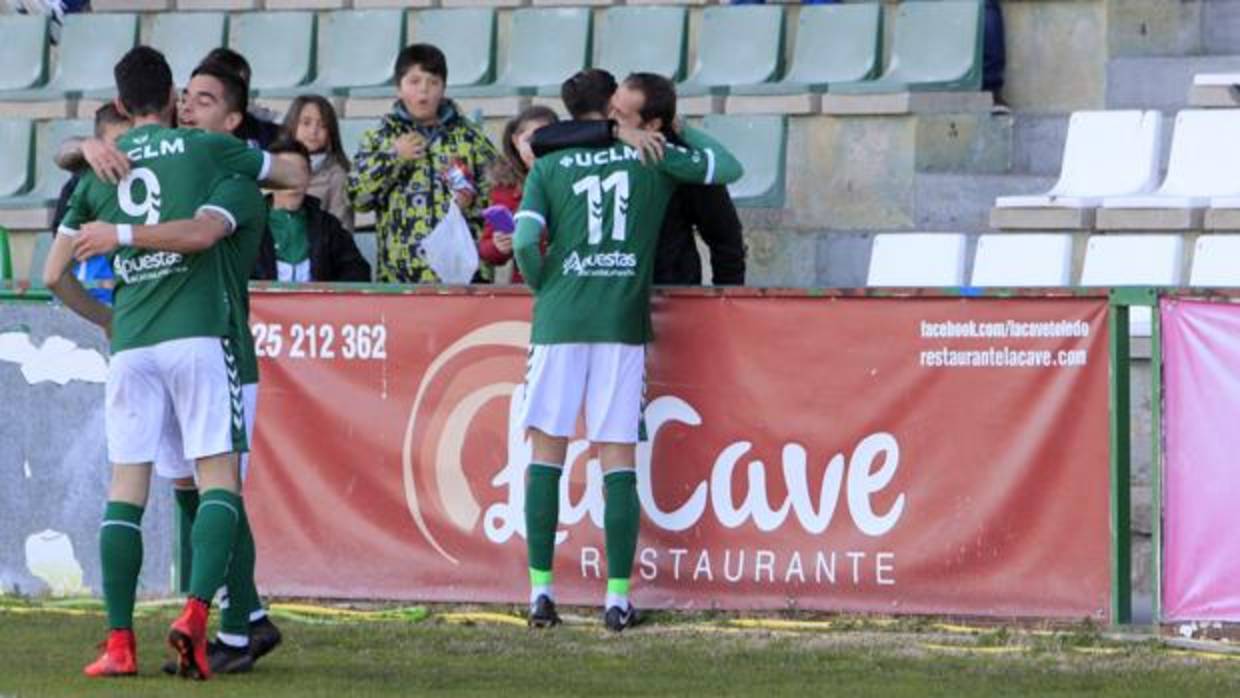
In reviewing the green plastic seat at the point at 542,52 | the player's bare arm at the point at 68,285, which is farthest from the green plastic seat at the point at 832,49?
the player's bare arm at the point at 68,285

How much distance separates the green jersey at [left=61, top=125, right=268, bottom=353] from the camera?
10.0 metres

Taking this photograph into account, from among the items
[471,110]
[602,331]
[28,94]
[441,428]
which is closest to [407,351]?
[441,428]

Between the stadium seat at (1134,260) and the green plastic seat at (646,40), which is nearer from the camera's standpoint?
the stadium seat at (1134,260)

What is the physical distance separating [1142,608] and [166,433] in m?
3.87

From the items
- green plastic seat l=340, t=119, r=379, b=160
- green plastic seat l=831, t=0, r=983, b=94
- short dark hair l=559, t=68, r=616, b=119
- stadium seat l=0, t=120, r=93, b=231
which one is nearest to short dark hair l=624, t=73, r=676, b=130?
short dark hair l=559, t=68, r=616, b=119

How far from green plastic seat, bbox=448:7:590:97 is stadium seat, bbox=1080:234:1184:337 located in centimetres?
426

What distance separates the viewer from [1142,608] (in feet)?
37.9

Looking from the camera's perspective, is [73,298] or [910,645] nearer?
[73,298]

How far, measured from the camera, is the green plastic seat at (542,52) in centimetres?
1773

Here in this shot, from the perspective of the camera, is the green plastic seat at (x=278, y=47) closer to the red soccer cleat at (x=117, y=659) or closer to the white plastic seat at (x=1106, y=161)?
the white plastic seat at (x=1106, y=161)

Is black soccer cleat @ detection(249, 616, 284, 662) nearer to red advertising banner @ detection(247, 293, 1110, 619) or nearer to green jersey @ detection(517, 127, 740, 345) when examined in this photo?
green jersey @ detection(517, 127, 740, 345)

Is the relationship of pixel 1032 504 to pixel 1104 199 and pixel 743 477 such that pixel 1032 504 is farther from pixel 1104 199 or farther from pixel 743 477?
pixel 1104 199

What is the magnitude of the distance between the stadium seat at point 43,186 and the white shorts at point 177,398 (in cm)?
792

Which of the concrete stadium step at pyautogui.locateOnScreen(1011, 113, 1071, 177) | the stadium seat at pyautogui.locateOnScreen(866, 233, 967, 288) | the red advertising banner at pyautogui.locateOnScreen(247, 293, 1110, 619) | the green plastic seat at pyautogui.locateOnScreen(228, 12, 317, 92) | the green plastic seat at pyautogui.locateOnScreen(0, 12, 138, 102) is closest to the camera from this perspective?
the red advertising banner at pyautogui.locateOnScreen(247, 293, 1110, 619)
